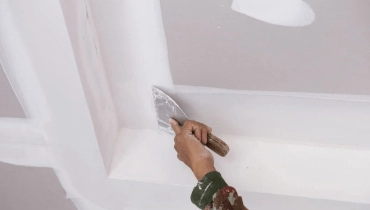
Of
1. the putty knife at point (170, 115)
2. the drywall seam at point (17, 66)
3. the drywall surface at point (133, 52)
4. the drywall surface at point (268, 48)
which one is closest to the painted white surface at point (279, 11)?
the drywall surface at point (268, 48)

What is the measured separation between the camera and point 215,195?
1.00 meters

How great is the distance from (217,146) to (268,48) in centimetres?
32

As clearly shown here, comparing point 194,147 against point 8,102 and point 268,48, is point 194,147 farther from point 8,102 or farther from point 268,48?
point 8,102

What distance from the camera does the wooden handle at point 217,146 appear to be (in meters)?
1.18

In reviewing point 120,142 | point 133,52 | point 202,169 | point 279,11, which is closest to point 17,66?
point 133,52

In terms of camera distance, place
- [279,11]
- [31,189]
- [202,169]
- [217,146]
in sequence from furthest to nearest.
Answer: [31,189] → [217,146] → [202,169] → [279,11]

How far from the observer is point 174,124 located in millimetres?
1258

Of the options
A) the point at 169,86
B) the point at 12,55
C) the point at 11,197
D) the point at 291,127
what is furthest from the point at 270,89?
the point at 11,197

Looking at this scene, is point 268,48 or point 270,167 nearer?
point 268,48

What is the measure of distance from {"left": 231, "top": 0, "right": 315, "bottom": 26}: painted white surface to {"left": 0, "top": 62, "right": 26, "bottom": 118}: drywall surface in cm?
66

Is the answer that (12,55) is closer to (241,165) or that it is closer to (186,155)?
(186,155)

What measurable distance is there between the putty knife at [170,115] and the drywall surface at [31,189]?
438mm

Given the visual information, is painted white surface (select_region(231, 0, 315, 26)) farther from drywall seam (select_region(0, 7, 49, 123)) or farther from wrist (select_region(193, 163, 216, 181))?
drywall seam (select_region(0, 7, 49, 123))

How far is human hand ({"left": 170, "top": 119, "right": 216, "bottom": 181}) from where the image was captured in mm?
1086
